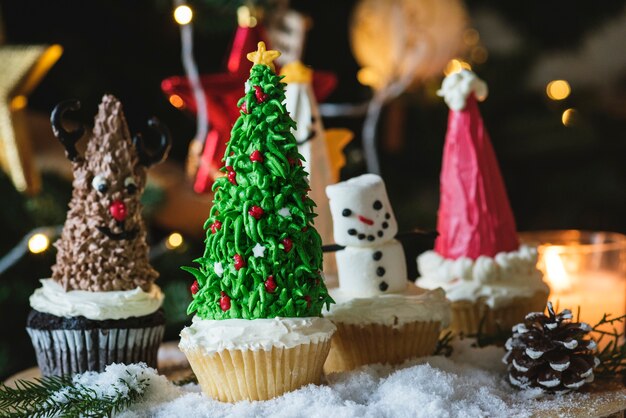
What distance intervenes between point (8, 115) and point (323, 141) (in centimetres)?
85

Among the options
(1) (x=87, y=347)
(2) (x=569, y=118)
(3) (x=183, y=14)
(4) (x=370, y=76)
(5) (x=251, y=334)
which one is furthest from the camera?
(2) (x=569, y=118)

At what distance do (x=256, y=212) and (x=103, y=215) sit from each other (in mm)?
393

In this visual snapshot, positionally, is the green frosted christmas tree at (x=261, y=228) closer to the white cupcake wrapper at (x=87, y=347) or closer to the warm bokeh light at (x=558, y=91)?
the white cupcake wrapper at (x=87, y=347)

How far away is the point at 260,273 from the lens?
1374mm

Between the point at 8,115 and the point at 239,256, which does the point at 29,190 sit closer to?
the point at 8,115

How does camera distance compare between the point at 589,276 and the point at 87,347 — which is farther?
the point at 589,276

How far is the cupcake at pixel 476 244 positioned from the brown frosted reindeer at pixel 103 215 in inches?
26.1

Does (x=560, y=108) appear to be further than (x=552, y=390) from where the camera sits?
Yes

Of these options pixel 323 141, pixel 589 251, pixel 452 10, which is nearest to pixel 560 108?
pixel 452 10

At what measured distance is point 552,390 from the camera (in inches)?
57.7

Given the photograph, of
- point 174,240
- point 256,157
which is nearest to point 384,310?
point 256,157

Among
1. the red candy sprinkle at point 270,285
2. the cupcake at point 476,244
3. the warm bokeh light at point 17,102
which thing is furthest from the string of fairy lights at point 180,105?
the red candy sprinkle at point 270,285

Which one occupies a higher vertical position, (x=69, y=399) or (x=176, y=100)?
(x=176, y=100)

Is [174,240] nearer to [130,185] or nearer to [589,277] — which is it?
[130,185]
